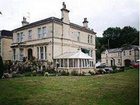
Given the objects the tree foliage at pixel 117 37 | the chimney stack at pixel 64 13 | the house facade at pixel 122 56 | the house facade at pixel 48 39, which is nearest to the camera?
the house facade at pixel 48 39

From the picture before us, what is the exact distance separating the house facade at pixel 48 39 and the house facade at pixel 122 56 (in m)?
29.2

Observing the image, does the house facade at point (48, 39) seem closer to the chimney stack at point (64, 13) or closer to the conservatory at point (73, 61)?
the chimney stack at point (64, 13)

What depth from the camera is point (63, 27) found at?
3531 centimetres

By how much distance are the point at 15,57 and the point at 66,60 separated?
1164cm

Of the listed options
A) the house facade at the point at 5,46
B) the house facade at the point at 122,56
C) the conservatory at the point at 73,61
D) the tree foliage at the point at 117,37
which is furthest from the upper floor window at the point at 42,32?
the tree foliage at the point at 117,37

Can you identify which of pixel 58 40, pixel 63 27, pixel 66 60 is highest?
pixel 63 27

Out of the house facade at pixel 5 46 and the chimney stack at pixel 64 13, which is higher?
the chimney stack at pixel 64 13

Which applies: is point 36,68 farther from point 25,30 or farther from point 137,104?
point 137,104

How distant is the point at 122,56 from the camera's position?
68.9 meters

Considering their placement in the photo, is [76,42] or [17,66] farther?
[76,42]

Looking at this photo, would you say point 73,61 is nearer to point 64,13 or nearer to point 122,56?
point 64,13

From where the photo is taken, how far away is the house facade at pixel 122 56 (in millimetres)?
66188

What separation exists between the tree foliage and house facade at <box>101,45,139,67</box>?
1424cm

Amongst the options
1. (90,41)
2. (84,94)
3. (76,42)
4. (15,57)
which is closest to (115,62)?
(90,41)
